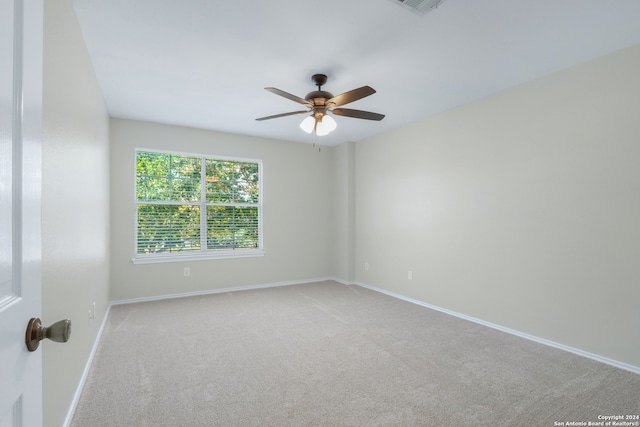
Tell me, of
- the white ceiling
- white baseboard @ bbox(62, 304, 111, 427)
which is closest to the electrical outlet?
white baseboard @ bbox(62, 304, 111, 427)

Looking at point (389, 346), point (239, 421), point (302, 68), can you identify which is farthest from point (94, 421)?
point (302, 68)

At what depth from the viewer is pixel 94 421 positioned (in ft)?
6.12

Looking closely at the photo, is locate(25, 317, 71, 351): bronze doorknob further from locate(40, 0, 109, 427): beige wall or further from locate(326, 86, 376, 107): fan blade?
locate(326, 86, 376, 107): fan blade

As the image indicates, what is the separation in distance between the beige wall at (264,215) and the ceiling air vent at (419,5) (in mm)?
3613

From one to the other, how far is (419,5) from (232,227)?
4032 millimetres

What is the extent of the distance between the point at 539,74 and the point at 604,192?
123 centimetres

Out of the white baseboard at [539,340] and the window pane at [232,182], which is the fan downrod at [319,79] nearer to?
the window pane at [232,182]

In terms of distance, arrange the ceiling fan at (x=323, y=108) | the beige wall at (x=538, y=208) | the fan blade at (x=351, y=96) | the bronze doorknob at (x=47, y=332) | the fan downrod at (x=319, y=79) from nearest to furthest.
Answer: the bronze doorknob at (x=47, y=332), the fan blade at (x=351, y=96), the beige wall at (x=538, y=208), the ceiling fan at (x=323, y=108), the fan downrod at (x=319, y=79)

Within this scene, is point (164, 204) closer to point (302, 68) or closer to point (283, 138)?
point (283, 138)

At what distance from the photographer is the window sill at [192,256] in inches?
174

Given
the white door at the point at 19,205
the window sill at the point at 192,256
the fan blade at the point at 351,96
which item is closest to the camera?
the white door at the point at 19,205

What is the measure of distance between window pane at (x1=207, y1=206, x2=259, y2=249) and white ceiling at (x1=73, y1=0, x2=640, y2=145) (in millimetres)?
1866

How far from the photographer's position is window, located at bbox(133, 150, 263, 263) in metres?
4.48

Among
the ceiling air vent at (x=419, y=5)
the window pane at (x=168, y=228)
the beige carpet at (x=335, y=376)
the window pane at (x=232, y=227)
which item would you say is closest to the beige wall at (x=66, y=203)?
the beige carpet at (x=335, y=376)
